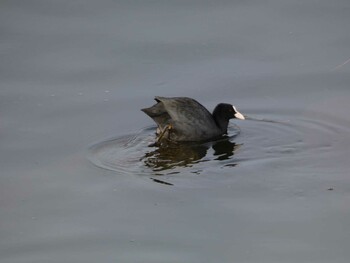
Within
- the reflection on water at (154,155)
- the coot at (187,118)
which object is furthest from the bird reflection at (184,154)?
the coot at (187,118)

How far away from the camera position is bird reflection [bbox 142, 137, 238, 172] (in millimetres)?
9578

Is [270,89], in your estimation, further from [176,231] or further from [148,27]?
[176,231]

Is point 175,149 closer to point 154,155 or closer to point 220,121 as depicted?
point 154,155

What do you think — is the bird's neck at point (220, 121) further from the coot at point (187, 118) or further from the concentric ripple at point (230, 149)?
the concentric ripple at point (230, 149)

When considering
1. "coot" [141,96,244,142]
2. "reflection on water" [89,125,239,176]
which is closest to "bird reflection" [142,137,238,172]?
"reflection on water" [89,125,239,176]

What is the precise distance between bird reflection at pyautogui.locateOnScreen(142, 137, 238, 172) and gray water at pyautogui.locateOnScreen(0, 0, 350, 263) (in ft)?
0.07

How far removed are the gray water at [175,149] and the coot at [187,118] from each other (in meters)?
0.17

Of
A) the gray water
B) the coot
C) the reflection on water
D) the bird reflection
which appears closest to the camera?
the gray water

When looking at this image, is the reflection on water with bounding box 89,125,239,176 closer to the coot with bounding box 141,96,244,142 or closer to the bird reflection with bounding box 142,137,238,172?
the bird reflection with bounding box 142,137,238,172

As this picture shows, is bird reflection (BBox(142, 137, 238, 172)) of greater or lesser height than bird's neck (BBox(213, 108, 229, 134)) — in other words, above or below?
below

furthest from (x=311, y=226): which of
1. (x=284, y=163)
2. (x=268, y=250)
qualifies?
(x=284, y=163)

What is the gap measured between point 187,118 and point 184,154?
48 cm

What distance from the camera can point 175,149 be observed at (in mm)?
10219

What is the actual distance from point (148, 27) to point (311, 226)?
489 cm
